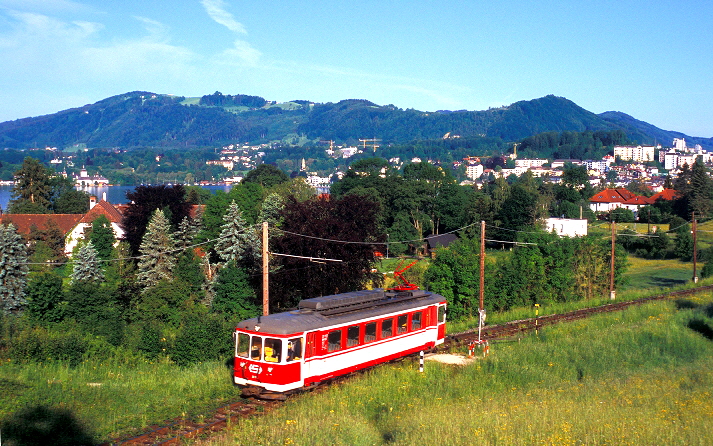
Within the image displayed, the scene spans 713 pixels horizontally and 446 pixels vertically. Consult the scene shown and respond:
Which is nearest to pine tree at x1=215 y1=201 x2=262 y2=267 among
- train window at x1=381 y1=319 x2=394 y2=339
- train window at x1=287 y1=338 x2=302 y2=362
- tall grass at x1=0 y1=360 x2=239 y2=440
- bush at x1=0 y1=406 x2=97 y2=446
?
tall grass at x1=0 y1=360 x2=239 y2=440

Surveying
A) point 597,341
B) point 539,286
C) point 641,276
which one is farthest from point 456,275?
point 641,276

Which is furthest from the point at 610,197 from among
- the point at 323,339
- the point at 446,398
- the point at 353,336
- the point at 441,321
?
the point at 323,339

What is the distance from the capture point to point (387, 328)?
20.8m

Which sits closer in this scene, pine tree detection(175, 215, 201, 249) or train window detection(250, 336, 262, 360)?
train window detection(250, 336, 262, 360)

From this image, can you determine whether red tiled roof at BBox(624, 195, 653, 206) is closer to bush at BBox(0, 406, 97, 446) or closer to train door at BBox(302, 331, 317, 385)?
train door at BBox(302, 331, 317, 385)

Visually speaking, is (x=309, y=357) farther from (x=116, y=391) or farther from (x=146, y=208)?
(x=146, y=208)

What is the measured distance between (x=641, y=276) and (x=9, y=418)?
189 ft

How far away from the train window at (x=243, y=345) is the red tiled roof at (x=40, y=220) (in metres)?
48.7

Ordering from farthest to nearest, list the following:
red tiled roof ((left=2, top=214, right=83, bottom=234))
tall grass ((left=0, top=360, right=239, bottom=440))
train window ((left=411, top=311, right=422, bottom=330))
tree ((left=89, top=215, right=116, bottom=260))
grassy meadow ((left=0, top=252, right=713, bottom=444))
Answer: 1. red tiled roof ((left=2, top=214, right=83, bottom=234))
2. tree ((left=89, top=215, right=116, bottom=260))
3. train window ((left=411, top=311, right=422, bottom=330))
4. tall grass ((left=0, top=360, right=239, bottom=440))
5. grassy meadow ((left=0, top=252, right=713, bottom=444))

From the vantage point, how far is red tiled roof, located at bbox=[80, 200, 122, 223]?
60.4 m

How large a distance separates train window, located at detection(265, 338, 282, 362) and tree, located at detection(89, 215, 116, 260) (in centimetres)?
3764

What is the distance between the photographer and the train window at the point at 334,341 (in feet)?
60.4

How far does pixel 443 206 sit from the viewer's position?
283 ft

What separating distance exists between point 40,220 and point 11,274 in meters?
31.7
